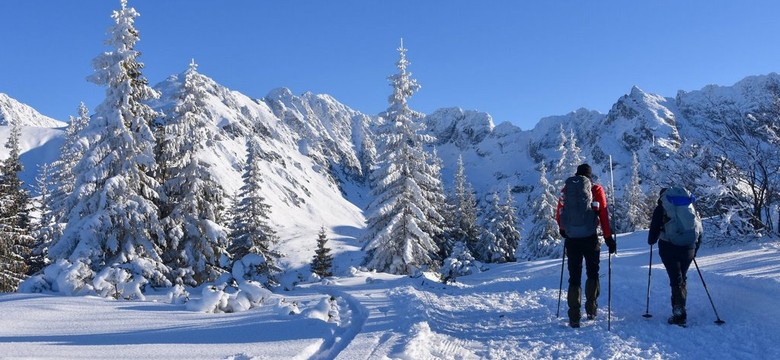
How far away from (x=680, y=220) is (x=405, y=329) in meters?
4.17

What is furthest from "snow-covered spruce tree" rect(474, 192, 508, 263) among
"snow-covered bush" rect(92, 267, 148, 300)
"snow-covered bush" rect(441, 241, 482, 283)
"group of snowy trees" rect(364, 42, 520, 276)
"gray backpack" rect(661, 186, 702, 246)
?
"snow-covered bush" rect(92, 267, 148, 300)

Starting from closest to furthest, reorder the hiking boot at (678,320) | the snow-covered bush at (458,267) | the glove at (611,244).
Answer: the hiking boot at (678,320), the glove at (611,244), the snow-covered bush at (458,267)

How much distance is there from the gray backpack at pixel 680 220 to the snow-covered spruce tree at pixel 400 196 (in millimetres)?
15444

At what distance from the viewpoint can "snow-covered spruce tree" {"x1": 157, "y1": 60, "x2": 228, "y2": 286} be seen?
17.5 meters

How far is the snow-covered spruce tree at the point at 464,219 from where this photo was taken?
130 feet

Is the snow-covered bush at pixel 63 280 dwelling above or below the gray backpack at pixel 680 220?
below

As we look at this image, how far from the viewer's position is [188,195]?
17.8 m

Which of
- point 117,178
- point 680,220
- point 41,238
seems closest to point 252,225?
point 117,178

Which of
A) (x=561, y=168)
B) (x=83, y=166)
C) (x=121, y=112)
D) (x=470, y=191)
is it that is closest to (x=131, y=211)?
(x=83, y=166)

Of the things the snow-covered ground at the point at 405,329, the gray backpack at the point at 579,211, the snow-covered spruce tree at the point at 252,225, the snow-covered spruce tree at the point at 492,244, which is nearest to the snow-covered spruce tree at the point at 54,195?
the snow-covered spruce tree at the point at 252,225

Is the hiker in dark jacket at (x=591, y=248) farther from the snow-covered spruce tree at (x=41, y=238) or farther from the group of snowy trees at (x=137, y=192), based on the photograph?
the snow-covered spruce tree at (x=41, y=238)

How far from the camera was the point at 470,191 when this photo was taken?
46094 millimetres

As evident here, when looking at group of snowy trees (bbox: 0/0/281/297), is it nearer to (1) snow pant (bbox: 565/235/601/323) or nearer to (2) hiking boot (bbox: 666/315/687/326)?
(1) snow pant (bbox: 565/235/601/323)

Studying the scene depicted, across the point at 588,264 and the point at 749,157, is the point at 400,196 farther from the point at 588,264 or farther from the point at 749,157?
the point at 588,264
